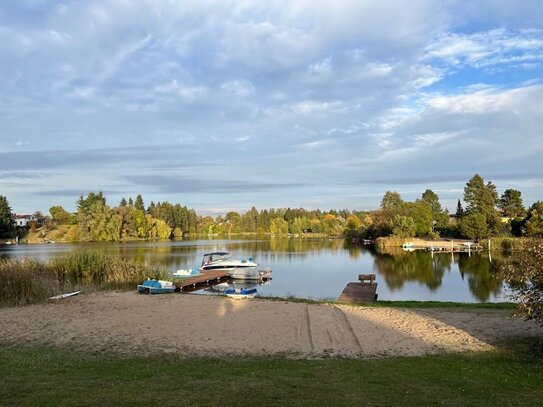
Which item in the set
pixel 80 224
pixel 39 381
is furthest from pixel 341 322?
pixel 80 224

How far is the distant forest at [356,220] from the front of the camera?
7181 centimetres

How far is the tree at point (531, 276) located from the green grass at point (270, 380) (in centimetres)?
91

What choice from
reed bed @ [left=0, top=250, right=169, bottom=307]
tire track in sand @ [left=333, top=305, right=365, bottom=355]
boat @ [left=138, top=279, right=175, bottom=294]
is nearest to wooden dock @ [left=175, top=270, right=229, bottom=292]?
reed bed @ [left=0, top=250, right=169, bottom=307]

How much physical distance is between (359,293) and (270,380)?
16024 millimetres

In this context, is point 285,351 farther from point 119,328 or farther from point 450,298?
point 450,298

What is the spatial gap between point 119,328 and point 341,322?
611 centimetres

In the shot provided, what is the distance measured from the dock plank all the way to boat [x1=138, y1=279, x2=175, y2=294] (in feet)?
26.3

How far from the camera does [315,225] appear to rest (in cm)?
13788

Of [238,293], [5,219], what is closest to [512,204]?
[238,293]

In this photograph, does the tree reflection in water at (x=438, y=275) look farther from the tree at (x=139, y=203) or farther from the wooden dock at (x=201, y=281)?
the tree at (x=139, y=203)

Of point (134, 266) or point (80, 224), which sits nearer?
point (134, 266)

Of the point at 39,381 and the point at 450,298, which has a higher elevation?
the point at 39,381

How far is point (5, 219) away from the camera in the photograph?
89938 mm

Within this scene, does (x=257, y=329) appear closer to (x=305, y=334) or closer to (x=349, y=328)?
(x=305, y=334)
